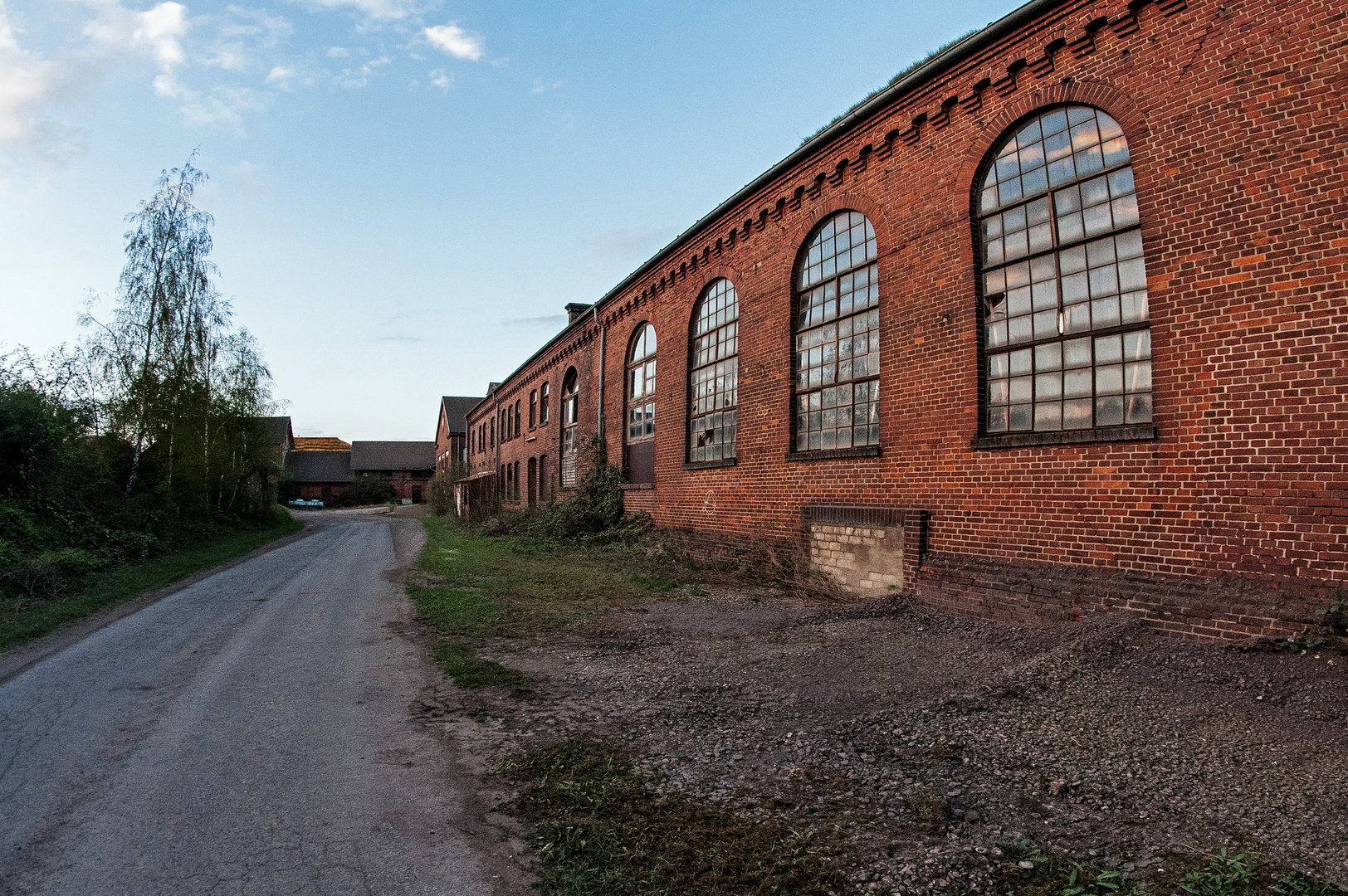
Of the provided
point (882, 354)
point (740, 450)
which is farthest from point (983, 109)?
point (740, 450)

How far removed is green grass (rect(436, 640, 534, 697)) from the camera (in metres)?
5.57

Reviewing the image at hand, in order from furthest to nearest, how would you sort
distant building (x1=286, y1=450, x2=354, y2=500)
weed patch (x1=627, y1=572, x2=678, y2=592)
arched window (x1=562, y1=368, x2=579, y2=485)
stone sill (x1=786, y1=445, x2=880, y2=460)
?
distant building (x1=286, y1=450, x2=354, y2=500) < arched window (x1=562, y1=368, x2=579, y2=485) < weed patch (x1=627, y1=572, x2=678, y2=592) < stone sill (x1=786, y1=445, x2=880, y2=460)

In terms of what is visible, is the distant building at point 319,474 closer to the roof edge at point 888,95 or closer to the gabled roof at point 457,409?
the gabled roof at point 457,409

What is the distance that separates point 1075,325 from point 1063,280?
0.49 metres

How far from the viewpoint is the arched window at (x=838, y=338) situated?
31.3 ft

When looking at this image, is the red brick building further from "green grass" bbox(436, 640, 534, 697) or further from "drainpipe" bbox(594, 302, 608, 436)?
"drainpipe" bbox(594, 302, 608, 436)

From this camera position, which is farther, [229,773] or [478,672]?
[478,672]

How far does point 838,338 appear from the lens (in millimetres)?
10109

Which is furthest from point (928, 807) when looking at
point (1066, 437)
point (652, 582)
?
point (652, 582)

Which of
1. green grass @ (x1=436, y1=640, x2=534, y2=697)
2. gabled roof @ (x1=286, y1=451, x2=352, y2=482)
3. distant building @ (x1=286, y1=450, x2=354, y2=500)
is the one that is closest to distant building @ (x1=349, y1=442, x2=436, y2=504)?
gabled roof @ (x1=286, y1=451, x2=352, y2=482)

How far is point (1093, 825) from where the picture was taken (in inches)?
125

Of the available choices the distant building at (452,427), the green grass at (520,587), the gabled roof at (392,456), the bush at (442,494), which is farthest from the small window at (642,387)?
the gabled roof at (392,456)

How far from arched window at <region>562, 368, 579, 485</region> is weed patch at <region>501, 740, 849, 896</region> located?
1854 cm

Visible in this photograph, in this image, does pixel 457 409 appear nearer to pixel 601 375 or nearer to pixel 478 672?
pixel 601 375
